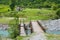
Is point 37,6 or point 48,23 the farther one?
point 37,6

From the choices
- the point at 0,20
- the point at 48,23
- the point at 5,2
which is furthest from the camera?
the point at 5,2

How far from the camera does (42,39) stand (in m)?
13.8

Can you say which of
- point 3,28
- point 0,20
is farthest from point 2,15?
point 3,28

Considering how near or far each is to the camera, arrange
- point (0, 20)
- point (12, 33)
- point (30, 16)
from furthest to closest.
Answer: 1. point (30, 16)
2. point (0, 20)
3. point (12, 33)

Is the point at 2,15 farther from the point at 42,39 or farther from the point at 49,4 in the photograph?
the point at 42,39

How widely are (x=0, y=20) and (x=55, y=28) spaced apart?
8819 mm

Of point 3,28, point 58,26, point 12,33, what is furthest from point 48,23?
point 12,33

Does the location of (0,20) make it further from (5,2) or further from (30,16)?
(5,2)

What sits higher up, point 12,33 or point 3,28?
point 12,33

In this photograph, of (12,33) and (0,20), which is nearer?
(12,33)

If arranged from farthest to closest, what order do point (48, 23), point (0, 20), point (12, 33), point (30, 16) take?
point (30, 16), point (0, 20), point (48, 23), point (12, 33)

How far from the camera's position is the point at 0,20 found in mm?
33750

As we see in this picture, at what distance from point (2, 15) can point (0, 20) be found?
4480 millimetres

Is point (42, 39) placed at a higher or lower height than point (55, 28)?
higher
